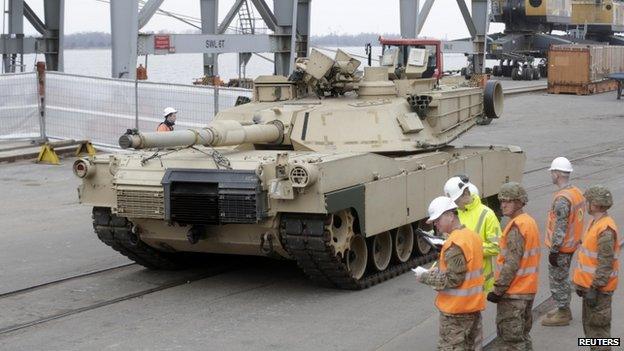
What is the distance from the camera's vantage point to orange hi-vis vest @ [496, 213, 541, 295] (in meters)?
7.99

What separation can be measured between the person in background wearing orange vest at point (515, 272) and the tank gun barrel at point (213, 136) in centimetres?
403

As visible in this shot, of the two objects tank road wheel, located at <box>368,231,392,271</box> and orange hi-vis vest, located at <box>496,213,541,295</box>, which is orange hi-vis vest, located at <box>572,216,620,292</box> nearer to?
orange hi-vis vest, located at <box>496,213,541,295</box>

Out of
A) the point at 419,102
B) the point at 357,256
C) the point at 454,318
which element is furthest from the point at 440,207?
the point at 419,102

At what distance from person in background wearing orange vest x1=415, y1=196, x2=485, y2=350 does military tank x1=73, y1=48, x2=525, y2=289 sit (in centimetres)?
332

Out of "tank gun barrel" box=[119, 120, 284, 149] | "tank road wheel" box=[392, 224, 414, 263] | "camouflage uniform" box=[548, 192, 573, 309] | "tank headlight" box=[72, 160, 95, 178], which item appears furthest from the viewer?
"tank road wheel" box=[392, 224, 414, 263]

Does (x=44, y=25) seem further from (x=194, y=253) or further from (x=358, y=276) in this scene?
(x=358, y=276)

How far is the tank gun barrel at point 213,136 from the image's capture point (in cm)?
1068

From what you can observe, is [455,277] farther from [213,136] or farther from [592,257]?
[213,136]

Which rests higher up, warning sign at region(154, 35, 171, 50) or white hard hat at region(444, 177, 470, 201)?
warning sign at region(154, 35, 171, 50)

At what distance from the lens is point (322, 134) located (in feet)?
42.0

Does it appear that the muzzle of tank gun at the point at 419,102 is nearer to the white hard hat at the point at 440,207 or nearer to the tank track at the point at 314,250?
the tank track at the point at 314,250

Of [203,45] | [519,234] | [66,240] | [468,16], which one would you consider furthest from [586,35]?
[519,234]

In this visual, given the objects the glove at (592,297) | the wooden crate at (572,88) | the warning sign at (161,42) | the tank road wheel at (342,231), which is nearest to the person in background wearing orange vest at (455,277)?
the glove at (592,297)

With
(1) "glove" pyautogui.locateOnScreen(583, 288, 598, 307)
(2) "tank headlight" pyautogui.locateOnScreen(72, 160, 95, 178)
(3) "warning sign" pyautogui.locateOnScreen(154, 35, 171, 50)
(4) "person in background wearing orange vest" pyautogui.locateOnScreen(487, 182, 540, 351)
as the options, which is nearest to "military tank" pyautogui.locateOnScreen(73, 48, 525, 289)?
(2) "tank headlight" pyautogui.locateOnScreen(72, 160, 95, 178)
